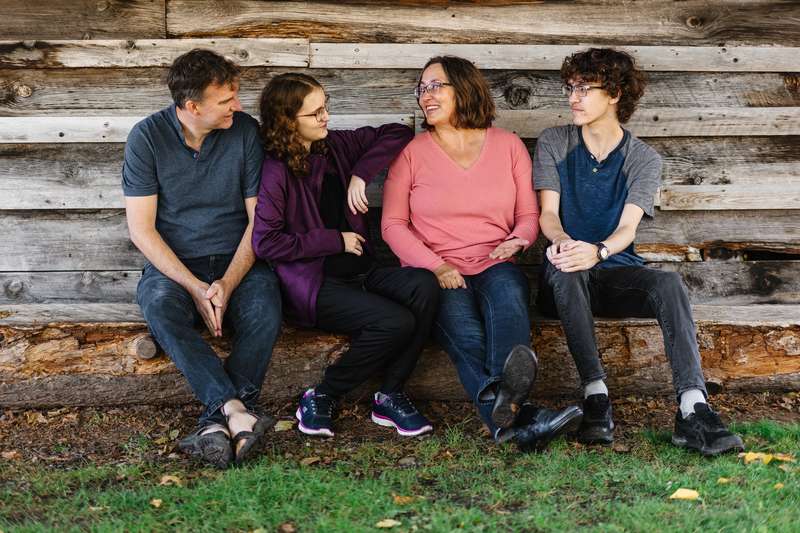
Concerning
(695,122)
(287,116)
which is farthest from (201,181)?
(695,122)

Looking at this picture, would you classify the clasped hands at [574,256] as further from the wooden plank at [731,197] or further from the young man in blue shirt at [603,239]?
the wooden plank at [731,197]

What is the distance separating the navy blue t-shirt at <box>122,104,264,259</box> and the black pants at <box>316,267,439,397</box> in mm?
627

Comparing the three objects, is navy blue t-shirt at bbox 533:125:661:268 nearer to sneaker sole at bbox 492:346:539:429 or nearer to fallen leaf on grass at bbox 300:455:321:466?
sneaker sole at bbox 492:346:539:429

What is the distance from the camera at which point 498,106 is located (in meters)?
5.19

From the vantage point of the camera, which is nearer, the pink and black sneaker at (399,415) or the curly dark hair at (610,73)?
the pink and black sneaker at (399,415)

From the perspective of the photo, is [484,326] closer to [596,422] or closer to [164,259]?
[596,422]

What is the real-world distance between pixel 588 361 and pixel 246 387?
164cm

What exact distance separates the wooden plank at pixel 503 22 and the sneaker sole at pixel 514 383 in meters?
2.26

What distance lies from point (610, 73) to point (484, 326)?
1.47 metres

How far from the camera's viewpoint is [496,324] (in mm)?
4062

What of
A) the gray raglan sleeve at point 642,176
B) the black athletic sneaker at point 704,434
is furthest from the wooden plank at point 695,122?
the black athletic sneaker at point 704,434

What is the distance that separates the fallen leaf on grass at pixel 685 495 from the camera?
3373 millimetres

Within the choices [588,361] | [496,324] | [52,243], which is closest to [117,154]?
[52,243]

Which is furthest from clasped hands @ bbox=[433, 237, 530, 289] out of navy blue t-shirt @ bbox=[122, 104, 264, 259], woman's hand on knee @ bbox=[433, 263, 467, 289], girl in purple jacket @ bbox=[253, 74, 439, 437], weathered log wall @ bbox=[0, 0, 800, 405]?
navy blue t-shirt @ bbox=[122, 104, 264, 259]
